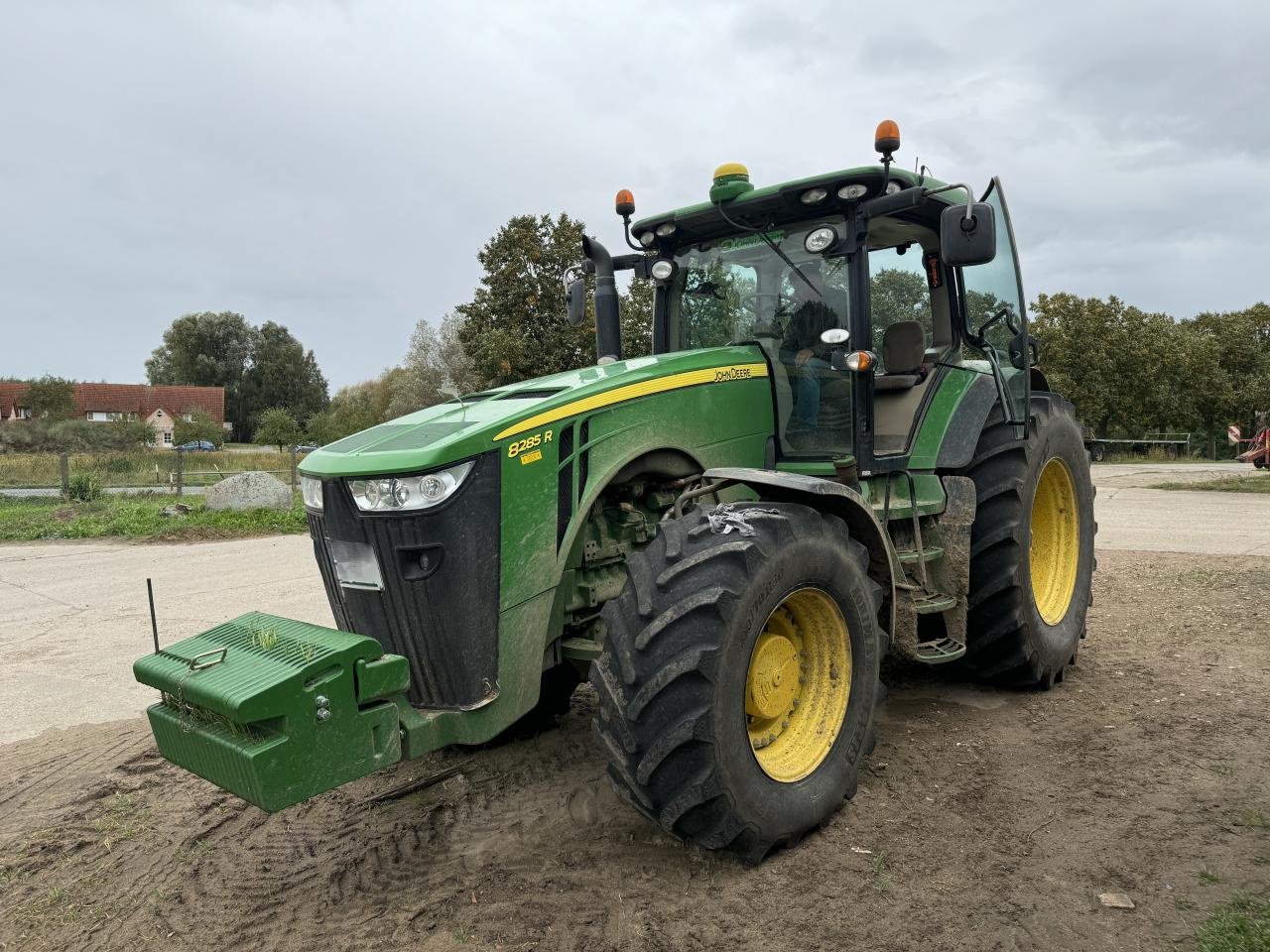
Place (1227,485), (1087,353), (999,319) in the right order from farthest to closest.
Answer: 1. (1087,353)
2. (1227,485)
3. (999,319)

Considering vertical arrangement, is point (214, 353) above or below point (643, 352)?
above

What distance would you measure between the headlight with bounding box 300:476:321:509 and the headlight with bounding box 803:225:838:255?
2502 mm

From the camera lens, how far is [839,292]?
4352 mm

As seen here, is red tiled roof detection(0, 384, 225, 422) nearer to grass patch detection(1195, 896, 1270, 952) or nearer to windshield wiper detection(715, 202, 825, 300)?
windshield wiper detection(715, 202, 825, 300)

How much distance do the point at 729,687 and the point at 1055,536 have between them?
3445 mm

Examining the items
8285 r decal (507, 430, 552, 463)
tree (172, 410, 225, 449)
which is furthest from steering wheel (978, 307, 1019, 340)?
tree (172, 410, 225, 449)

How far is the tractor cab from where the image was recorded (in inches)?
166

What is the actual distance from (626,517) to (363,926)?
5.72 feet

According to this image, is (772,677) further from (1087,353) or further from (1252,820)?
(1087,353)

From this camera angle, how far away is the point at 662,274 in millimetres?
4891

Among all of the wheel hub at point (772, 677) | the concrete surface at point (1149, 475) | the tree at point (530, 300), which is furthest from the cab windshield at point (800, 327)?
the tree at point (530, 300)

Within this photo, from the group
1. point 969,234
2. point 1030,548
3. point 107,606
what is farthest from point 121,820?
point 107,606

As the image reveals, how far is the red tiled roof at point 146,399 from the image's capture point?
58.8 metres

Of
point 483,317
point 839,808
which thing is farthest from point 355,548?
point 483,317
